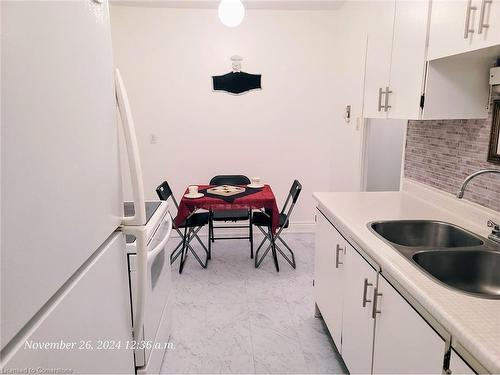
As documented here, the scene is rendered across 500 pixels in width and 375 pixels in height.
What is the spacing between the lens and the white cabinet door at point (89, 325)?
66 centimetres

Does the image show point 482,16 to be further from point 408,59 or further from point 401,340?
point 401,340

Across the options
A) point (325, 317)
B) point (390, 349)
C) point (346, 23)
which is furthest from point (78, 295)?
point (346, 23)

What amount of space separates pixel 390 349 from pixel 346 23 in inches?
134

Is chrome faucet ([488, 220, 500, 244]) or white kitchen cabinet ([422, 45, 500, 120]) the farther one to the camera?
white kitchen cabinet ([422, 45, 500, 120])

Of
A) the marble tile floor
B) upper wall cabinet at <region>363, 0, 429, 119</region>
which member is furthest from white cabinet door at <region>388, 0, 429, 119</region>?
the marble tile floor

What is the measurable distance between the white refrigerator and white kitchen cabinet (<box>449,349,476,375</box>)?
0.97 metres

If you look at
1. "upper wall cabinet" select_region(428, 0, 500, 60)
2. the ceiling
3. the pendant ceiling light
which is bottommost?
"upper wall cabinet" select_region(428, 0, 500, 60)

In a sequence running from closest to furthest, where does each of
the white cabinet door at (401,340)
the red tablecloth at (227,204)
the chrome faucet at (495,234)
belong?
the white cabinet door at (401,340)
the chrome faucet at (495,234)
the red tablecloth at (227,204)

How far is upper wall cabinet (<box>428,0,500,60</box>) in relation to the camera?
50.2 inches

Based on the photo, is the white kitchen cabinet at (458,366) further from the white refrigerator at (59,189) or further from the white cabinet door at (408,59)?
the white cabinet door at (408,59)

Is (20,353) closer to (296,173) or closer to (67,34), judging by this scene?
(67,34)

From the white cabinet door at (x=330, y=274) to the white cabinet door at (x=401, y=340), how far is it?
49 centimetres

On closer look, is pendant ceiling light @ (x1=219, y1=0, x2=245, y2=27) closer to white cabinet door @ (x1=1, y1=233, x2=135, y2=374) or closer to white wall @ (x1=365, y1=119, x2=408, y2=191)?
white wall @ (x1=365, y1=119, x2=408, y2=191)

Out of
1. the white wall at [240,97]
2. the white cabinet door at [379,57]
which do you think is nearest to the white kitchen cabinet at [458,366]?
the white cabinet door at [379,57]
